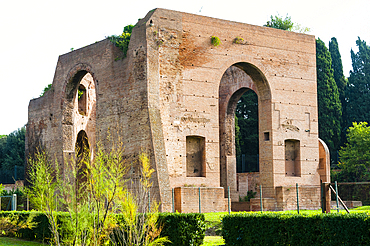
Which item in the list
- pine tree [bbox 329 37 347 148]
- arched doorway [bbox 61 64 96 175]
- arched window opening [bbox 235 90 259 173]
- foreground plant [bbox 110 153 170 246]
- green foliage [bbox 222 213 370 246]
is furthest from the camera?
pine tree [bbox 329 37 347 148]

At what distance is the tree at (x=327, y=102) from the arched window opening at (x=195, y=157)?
50.6 ft

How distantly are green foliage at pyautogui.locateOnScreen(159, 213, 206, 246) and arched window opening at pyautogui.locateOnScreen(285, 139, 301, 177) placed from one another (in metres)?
10.7

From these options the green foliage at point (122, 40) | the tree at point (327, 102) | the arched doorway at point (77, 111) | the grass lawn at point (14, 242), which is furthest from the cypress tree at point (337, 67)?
the grass lawn at point (14, 242)

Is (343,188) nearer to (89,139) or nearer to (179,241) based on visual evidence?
(89,139)

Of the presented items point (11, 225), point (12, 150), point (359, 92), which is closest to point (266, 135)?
point (11, 225)

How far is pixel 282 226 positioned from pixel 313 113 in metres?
12.9

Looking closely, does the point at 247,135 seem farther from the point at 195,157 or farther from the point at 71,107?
the point at 195,157

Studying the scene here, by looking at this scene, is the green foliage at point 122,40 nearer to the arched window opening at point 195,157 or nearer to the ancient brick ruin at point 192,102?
the ancient brick ruin at point 192,102

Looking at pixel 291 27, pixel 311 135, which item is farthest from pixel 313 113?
pixel 291 27

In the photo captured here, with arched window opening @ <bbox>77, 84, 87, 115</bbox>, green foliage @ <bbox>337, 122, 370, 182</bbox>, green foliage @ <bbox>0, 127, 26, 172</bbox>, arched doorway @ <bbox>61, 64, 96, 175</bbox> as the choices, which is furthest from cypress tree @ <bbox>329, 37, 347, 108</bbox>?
green foliage @ <bbox>0, 127, 26, 172</bbox>

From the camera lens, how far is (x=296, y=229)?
1054 centimetres

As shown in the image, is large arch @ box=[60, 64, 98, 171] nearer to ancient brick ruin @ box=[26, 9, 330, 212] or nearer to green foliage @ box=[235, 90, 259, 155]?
ancient brick ruin @ box=[26, 9, 330, 212]

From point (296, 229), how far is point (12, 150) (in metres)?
32.1

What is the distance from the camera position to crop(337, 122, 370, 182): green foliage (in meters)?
30.4
